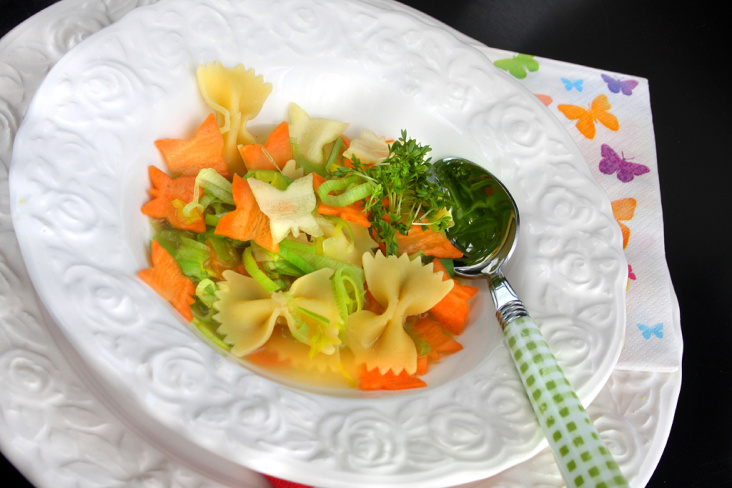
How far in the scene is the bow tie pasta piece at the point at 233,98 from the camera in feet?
4.84

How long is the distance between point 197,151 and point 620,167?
50.8 inches

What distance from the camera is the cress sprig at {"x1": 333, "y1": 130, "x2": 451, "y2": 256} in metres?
1.39

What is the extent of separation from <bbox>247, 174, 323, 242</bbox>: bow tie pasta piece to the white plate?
0.88 feet

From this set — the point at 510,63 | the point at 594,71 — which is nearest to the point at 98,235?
the point at 510,63

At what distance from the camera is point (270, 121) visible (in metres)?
1.64

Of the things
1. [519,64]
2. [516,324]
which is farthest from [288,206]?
[519,64]

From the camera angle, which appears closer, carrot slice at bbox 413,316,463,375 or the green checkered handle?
the green checkered handle

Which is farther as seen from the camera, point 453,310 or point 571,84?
point 571,84

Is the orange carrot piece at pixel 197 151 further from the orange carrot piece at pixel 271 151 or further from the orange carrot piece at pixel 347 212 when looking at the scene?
the orange carrot piece at pixel 347 212

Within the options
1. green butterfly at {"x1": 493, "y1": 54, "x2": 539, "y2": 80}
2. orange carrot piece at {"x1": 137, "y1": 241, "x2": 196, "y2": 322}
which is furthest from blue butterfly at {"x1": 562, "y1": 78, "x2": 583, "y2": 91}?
orange carrot piece at {"x1": 137, "y1": 241, "x2": 196, "y2": 322}

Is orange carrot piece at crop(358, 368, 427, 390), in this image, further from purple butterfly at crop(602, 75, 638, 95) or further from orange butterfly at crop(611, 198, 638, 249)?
purple butterfly at crop(602, 75, 638, 95)

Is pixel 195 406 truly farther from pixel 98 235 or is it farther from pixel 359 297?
pixel 359 297

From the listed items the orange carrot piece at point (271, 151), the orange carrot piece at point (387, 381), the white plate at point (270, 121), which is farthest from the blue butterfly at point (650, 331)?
the orange carrot piece at point (271, 151)

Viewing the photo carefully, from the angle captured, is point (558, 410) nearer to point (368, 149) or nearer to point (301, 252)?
point (301, 252)
